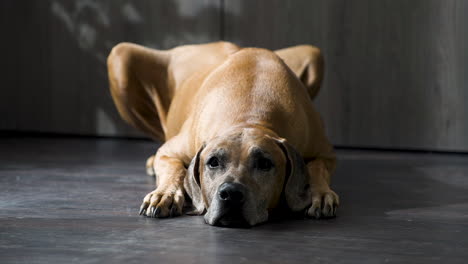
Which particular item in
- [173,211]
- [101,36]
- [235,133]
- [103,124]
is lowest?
[103,124]

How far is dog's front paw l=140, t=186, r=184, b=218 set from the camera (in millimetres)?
2457

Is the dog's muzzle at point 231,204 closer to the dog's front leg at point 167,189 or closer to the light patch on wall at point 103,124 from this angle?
the dog's front leg at point 167,189

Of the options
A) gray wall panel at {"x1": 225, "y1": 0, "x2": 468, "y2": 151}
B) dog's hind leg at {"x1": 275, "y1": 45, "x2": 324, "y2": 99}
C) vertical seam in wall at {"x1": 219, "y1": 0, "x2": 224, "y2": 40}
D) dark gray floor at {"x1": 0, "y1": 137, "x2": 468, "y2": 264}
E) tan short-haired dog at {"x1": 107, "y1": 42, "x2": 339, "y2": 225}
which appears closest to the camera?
dark gray floor at {"x1": 0, "y1": 137, "x2": 468, "y2": 264}

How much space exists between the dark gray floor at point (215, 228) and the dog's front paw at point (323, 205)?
57mm

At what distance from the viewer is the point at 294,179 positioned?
244cm

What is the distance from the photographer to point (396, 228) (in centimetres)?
229

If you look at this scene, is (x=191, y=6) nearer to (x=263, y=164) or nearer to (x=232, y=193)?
(x=263, y=164)

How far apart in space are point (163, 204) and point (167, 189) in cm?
15

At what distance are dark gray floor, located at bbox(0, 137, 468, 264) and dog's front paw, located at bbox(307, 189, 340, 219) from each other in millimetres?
57

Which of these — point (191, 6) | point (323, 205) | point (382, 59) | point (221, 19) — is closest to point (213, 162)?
point (323, 205)

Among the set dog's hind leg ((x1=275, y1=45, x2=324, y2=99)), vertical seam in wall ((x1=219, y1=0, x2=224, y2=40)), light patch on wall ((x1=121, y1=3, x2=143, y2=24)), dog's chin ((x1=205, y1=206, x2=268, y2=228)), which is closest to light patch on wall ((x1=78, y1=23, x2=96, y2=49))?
light patch on wall ((x1=121, y1=3, x2=143, y2=24))

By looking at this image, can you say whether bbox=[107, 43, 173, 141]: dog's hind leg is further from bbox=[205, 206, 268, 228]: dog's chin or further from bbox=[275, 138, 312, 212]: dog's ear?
bbox=[205, 206, 268, 228]: dog's chin

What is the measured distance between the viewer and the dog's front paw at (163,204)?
2.46 meters

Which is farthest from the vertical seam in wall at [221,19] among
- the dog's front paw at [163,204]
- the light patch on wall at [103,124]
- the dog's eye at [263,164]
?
the dog's eye at [263,164]
